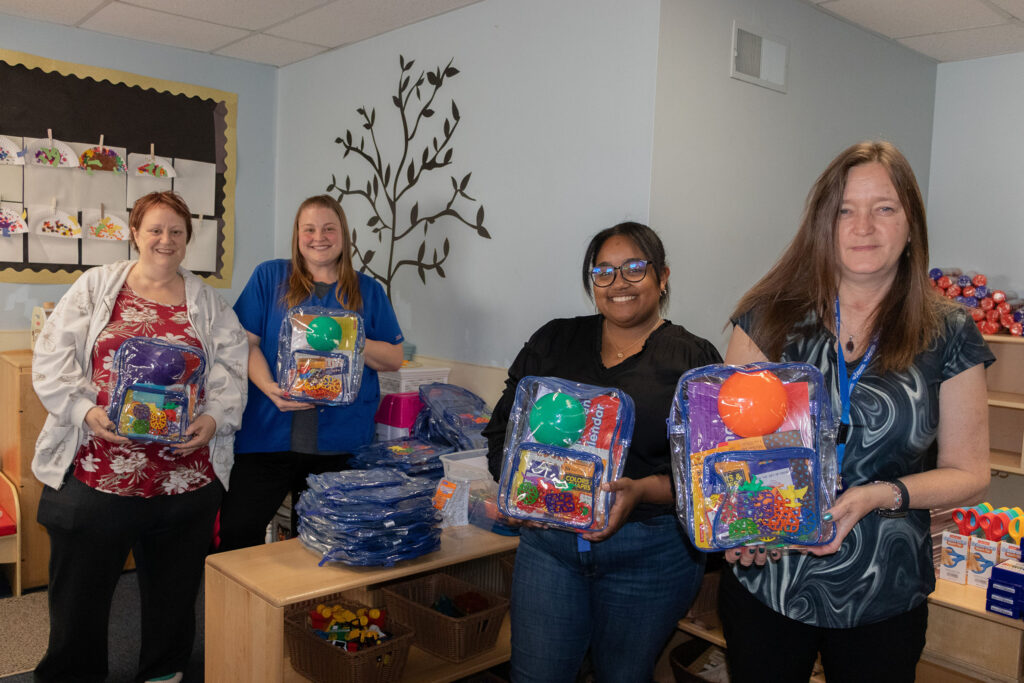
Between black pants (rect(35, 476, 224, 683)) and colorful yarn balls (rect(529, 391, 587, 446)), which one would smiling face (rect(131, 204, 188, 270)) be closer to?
black pants (rect(35, 476, 224, 683))

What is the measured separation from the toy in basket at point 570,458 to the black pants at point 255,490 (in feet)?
3.99

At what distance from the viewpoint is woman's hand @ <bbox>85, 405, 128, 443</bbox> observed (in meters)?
2.16

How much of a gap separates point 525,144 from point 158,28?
1.97 meters

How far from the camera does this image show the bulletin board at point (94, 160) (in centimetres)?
371

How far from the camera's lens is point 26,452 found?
3.39 m

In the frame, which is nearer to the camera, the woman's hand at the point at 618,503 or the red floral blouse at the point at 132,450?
the woman's hand at the point at 618,503

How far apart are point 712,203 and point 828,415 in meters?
1.73

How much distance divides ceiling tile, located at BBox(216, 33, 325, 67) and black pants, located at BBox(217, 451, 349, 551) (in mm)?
2260

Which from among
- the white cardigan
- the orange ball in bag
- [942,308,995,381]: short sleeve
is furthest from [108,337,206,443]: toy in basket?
[942,308,995,381]: short sleeve

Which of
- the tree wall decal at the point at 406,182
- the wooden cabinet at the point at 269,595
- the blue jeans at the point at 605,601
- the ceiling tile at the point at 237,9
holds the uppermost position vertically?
the ceiling tile at the point at 237,9

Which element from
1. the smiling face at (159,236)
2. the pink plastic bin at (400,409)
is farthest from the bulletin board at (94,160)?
the smiling face at (159,236)

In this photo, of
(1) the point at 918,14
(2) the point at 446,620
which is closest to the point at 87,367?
(2) the point at 446,620

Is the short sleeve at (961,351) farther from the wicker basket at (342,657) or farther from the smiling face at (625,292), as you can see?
the wicker basket at (342,657)

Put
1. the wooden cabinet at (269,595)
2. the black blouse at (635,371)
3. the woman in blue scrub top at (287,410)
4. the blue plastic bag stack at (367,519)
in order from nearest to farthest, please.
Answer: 1. the black blouse at (635,371)
2. the wooden cabinet at (269,595)
3. the blue plastic bag stack at (367,519)
4. the woman in blue scrub top at (287,410)
